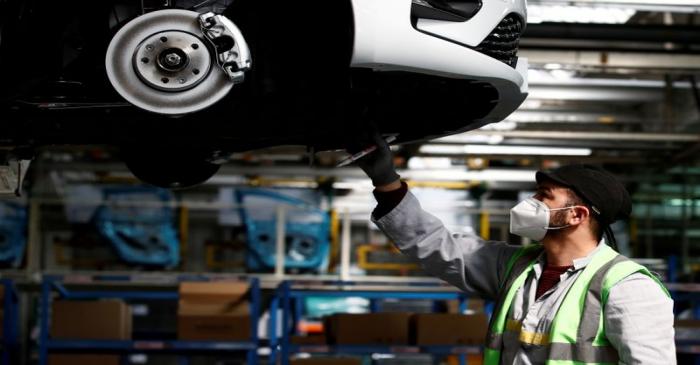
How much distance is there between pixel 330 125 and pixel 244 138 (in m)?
0.44

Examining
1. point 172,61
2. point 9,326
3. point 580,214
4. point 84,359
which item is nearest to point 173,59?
point 172,61

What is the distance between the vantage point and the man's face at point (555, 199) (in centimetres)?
305

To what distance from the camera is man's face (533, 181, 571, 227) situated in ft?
10.00

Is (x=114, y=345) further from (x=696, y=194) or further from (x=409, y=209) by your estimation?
(x=696, y=194)

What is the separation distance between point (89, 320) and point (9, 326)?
0.92 m

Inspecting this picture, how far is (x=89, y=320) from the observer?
22.7 ft

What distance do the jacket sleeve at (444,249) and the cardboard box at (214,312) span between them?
368 centimetres

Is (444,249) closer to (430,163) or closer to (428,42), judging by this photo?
(428,42)

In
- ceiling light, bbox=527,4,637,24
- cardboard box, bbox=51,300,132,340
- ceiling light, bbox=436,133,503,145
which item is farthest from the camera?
ceiling light, bbox=436,133,503,145

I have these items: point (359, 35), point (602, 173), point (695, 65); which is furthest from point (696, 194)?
point (359, 35)

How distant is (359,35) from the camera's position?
258 centimetres

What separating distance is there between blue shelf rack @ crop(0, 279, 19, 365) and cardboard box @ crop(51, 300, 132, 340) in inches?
25.7

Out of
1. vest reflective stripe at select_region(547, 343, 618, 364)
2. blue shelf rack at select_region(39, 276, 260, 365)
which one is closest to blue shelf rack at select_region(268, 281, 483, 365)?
blue shelf rack at select_region(39, 276, 260, 365)

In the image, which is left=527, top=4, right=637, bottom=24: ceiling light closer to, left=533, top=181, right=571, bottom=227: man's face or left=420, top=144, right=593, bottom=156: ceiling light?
left=420, top=144, right=593, bottom=156: ceiling light
